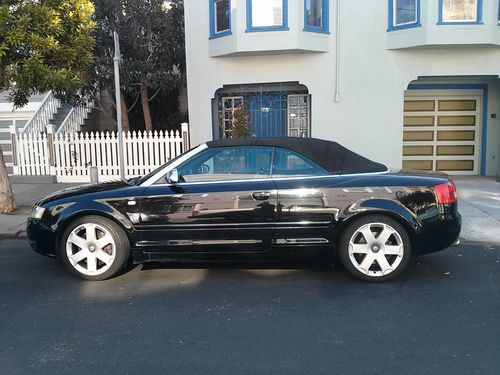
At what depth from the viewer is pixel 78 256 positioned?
5199 mm

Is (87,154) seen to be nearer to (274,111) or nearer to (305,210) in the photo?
(274,111)

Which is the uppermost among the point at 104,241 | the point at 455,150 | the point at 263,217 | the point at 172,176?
the point at 172,176

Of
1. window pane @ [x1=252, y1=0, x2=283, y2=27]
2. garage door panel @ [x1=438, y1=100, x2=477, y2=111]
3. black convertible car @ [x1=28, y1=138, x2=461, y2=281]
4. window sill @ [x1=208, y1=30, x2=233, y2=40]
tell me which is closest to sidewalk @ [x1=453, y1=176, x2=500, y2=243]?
garage door panel @ [x1=438, y1=100, x2=477, y2=111]

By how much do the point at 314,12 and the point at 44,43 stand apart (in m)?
6.72

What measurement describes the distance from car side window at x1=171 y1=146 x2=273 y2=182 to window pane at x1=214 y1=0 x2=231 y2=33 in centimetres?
759

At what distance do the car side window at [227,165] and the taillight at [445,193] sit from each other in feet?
5.87

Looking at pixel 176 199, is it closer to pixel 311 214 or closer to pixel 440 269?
pixel 311 214

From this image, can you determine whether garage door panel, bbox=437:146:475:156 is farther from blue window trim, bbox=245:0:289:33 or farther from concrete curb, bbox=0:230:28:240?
concrete curb, bbox=0:230:28:240

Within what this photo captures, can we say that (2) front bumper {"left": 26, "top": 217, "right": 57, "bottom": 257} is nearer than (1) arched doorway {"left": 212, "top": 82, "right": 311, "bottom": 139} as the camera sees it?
Yes

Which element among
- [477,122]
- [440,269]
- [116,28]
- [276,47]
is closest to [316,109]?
[276,47]

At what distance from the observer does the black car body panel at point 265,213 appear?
5004 millimetres

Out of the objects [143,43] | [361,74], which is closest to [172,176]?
[361,74]

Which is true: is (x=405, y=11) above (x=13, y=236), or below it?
above

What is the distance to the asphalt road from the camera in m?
3.43
